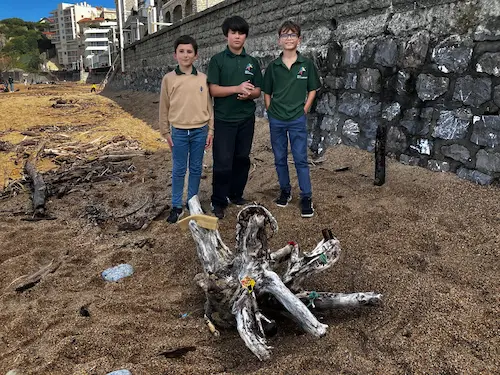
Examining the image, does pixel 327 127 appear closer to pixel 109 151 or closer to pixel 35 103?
pixel 109 151

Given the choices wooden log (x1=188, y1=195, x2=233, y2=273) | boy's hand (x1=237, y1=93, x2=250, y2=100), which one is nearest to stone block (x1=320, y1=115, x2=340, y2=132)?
boy's hand (x1=237, y1=93, x2=250, y2=100)

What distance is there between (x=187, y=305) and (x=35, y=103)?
55.6 ft

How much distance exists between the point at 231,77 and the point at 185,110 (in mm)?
586

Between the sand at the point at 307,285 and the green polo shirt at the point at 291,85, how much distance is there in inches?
43.6

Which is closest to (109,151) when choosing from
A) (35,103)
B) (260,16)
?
(260,16)

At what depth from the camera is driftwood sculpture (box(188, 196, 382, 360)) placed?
2.38 metres

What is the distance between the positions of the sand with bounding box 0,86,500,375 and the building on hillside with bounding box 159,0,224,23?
74.6ft

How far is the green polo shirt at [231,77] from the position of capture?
3.98 metres

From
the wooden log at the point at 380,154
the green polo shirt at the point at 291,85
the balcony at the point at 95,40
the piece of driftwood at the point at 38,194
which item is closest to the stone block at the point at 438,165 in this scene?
the wooden log at the point at 380,154

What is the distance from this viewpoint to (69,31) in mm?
101562

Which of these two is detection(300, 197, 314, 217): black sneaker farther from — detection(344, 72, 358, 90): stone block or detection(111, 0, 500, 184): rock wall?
detection(344, 72, 358, 90): stone block

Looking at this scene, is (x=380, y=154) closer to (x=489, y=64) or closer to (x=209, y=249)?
(x=489, y=64)

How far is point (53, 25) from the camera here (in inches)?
4555

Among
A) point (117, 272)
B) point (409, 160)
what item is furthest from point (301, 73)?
point (117, 272)
